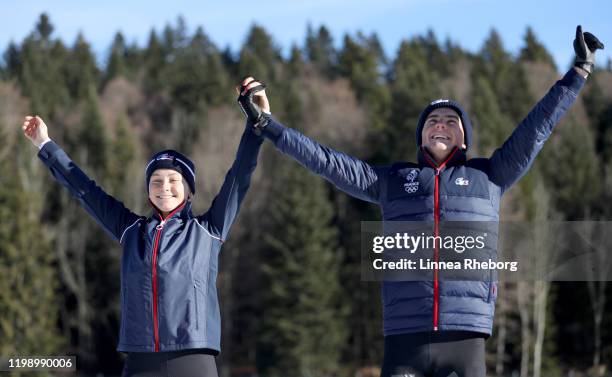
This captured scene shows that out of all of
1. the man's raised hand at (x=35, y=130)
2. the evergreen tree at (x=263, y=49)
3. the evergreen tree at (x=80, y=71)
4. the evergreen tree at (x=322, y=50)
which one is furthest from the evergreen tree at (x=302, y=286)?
the evergreen tree at (x=322, y=50)

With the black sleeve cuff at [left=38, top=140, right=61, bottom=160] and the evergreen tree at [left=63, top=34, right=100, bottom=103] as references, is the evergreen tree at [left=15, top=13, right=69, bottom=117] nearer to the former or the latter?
the evergreen tree at [left=63, top=34, right=100, bottom=103]

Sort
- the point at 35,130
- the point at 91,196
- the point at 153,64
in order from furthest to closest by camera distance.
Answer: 1. the point at 153,64
2. the point at 35,130
3. the point at 91,196

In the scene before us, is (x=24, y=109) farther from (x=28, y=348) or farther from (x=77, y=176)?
(x=77, y=176)

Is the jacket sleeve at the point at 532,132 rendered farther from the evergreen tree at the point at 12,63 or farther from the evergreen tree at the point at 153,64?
the evergreen tree at the point at 153,64

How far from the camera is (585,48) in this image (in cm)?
524

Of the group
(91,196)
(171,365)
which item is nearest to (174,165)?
(91,196)

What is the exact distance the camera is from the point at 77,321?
4156cm

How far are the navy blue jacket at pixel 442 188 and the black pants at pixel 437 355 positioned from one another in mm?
60

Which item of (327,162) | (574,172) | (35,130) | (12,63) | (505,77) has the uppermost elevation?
(12,63)

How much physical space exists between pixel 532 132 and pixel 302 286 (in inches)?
1293

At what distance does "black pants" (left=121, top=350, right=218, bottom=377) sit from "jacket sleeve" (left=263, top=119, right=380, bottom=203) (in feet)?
3.93

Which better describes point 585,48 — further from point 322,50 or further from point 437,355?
point 322,50

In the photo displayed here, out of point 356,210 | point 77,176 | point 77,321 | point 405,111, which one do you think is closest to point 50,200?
point 77,321

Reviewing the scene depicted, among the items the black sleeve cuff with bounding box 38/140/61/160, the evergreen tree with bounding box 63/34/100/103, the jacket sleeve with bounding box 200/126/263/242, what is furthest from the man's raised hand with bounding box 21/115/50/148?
the evergreen tree with bounding box 63/34/100/103
